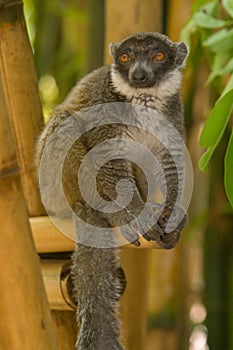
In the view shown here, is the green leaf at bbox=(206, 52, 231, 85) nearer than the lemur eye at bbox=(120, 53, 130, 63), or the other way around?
the lemur eye at bbox=(120, 53, 130, 63)

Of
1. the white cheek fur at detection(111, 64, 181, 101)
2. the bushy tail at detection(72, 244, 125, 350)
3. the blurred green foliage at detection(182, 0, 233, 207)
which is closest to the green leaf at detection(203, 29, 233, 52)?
the blurred green foliage at detection(182, 0, 233, 207)

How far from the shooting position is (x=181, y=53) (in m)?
2.04

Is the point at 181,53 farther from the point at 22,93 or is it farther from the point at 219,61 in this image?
the point at 22,93

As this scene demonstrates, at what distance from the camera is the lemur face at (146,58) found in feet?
6.47

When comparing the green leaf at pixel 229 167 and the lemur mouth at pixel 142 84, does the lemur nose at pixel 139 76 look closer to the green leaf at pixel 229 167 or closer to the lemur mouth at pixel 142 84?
the lemur mouth at pixel 142 84

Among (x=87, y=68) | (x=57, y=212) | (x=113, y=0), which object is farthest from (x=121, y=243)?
(x=87, y=68)

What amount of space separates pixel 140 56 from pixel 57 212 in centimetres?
43

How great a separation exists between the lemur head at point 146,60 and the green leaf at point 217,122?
1.09ft

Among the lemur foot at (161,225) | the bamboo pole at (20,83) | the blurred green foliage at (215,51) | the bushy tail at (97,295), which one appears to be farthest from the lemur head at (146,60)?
the bushy tail at (97,295)

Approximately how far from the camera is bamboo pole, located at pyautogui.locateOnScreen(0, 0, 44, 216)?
1921 millimetres

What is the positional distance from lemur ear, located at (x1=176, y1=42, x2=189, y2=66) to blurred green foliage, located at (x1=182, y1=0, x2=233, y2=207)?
0.25 feet

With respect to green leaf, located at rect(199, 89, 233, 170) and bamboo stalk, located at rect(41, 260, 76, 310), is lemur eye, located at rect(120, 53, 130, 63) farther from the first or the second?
bamboo stalk, located at rect(41, 260, 76, 310)

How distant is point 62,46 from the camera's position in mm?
4051

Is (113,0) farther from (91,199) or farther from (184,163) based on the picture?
(91,199)
